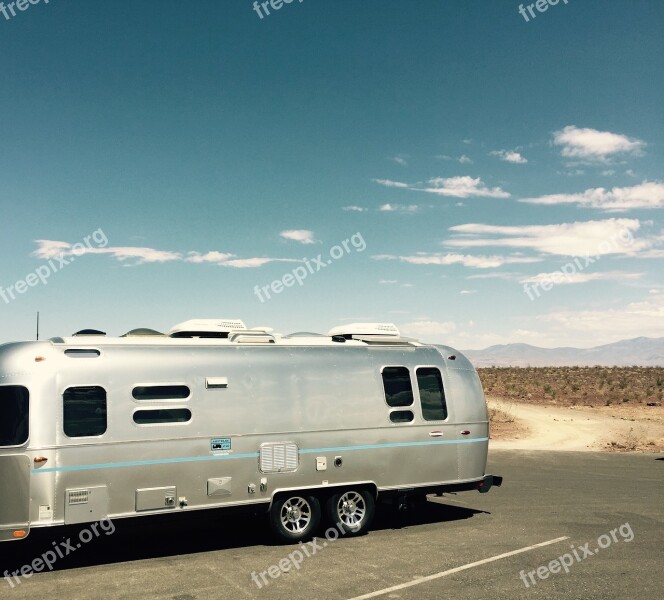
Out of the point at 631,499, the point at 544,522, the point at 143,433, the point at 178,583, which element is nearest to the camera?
the point at 178,583

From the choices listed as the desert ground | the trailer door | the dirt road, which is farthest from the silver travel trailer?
the desert ground

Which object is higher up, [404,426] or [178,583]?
[404,426]

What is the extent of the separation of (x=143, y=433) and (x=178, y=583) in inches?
80.1

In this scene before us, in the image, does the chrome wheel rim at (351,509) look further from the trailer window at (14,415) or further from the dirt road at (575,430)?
the dirt road at (575,430)

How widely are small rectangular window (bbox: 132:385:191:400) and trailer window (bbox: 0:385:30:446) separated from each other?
1.41 meters

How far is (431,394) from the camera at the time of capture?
40.9 ft

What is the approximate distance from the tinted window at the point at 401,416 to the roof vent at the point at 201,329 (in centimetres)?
303

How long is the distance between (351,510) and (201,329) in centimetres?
378

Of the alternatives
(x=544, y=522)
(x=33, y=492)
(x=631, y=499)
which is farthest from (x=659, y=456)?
(x=33, y=492)

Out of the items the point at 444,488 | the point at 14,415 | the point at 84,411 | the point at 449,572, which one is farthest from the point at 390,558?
the point at 14,415

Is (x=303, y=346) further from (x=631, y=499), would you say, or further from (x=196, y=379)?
(x=631, y=499)

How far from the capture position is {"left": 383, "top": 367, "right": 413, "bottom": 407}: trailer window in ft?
39.5

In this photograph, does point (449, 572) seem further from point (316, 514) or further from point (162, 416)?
point (162, 416)

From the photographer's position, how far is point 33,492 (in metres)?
9.05
